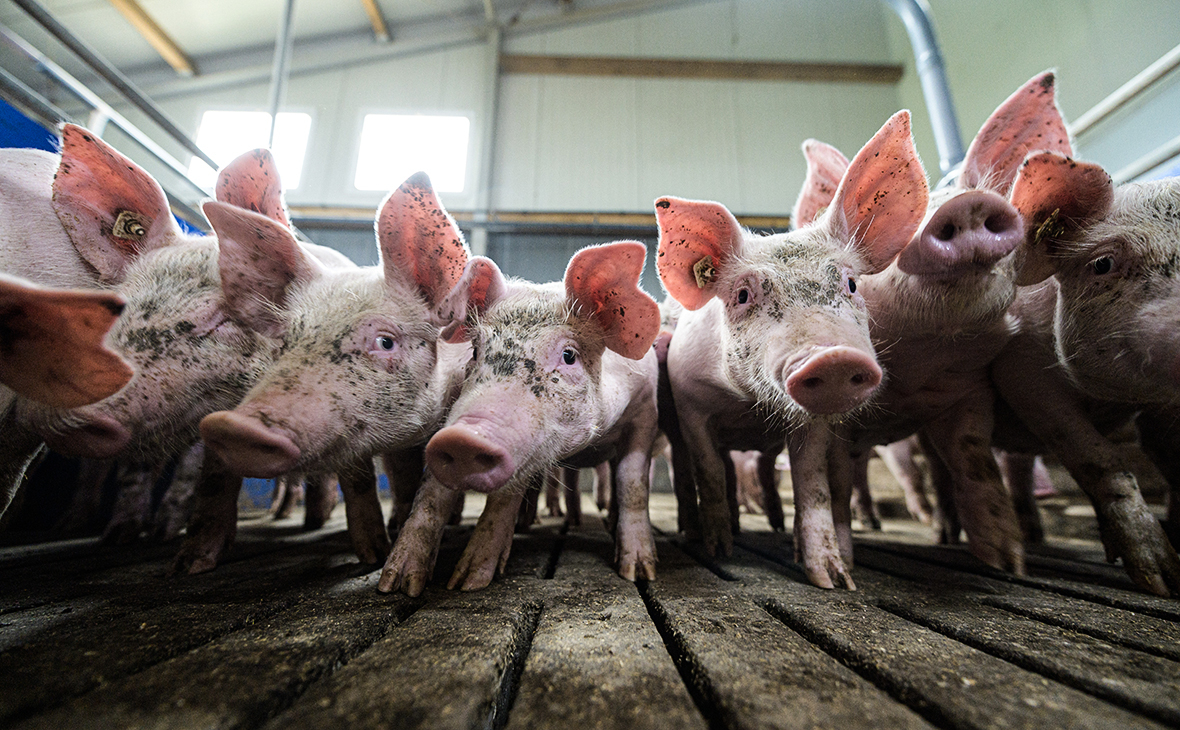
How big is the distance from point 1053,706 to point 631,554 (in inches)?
43.4

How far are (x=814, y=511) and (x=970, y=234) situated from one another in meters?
1.00

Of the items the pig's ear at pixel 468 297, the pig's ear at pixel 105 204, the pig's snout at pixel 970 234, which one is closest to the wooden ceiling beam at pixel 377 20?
the pig's ear at pixel 105 204

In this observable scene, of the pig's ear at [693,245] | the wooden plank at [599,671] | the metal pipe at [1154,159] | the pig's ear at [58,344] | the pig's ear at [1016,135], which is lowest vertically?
the wooden plank at [599,671]

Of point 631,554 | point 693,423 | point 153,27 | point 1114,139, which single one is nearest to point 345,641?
point 631,554

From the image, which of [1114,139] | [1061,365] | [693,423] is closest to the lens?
[1061,365]

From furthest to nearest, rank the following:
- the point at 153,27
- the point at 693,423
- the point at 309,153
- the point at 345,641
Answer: the point at 309,153 → the point at 153,27 → the point at 693,423 → the point at 345,641

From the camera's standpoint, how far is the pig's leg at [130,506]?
7.89 feet

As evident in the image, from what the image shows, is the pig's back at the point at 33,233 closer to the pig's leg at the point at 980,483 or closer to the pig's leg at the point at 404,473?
the pig's leg at the point at 404,473

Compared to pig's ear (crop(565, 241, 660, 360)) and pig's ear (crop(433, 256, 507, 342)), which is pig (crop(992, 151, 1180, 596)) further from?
pig's ear (crop(433, 256, 507, 342))

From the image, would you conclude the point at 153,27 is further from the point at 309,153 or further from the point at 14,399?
the point at 14,399

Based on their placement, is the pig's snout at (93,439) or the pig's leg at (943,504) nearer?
the pig's snout at (93,439)

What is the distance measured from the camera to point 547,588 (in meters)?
1.49

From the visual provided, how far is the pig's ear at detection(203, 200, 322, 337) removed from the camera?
1.56m

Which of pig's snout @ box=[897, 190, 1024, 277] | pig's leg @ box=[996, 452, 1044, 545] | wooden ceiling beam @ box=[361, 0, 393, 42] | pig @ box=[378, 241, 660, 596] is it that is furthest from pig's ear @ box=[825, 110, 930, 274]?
wooden ceiling beam @ box=[361, 0, 393, 42]
